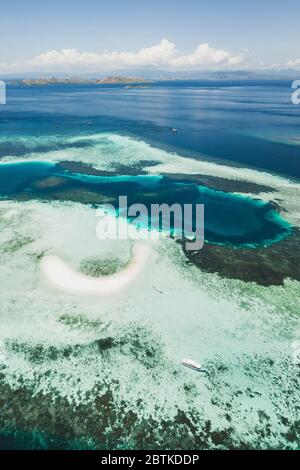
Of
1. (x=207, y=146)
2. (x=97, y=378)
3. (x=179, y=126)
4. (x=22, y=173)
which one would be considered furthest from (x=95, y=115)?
(x=97, y=378)

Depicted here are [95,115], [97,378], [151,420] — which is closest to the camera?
[151,420]

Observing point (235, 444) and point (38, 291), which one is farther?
point (38, 291)

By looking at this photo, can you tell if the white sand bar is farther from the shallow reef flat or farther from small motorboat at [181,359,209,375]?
small motorboat at [181,359,209,375]

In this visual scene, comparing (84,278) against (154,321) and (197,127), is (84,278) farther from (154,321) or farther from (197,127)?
(197,127)

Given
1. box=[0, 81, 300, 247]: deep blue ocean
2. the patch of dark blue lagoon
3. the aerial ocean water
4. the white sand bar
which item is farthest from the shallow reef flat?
box=[0, 81, 300, 247]: deep blue ocean

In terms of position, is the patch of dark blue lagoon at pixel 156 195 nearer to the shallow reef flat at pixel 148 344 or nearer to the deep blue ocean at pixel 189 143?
the deep blue ocean at pixel 189 143

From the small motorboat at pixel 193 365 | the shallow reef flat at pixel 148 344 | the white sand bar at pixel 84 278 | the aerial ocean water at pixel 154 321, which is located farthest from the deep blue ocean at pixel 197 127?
the small motorboat at pixel 193 365

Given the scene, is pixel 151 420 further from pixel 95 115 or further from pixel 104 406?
pixel 95 115
